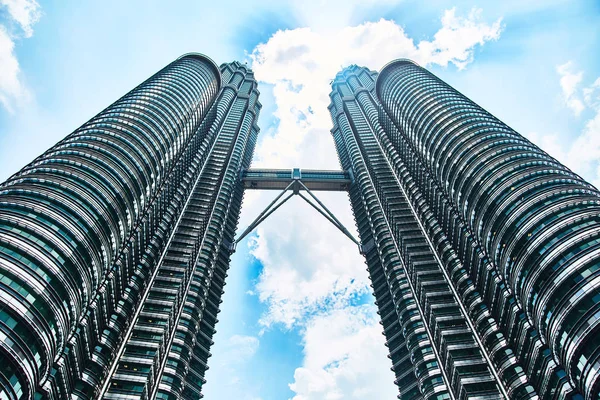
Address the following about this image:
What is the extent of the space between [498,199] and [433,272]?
27.2 m

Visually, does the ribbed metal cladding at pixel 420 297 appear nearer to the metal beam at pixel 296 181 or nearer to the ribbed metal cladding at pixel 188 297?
the metal beam at pixel 296 181

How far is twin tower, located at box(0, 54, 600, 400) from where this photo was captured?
4406cm

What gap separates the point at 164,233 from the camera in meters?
90.1

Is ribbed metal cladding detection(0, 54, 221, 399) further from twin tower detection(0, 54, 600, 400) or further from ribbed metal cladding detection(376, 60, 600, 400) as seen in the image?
ribbed metal cladding detection(376, 60, 600, 400)

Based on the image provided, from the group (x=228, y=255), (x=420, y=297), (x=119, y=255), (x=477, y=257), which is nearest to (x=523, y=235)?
(x=477, y=257)

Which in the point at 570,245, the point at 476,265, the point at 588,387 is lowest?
the point at 588,387

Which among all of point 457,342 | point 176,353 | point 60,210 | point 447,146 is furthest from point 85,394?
point 447,146

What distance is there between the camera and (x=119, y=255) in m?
64.9

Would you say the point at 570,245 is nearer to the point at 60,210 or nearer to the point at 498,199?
the point at 498,199

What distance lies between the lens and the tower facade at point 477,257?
45438 millimetres

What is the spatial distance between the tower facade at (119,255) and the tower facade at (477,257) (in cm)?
3898

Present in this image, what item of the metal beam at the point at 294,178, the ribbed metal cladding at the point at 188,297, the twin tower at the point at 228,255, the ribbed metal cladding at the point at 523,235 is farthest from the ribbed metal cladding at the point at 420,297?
the ribbed metal cladding at the point at 188,297

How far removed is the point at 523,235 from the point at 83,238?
5360cm

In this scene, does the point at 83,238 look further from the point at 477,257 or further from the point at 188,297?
the point at 477,257
